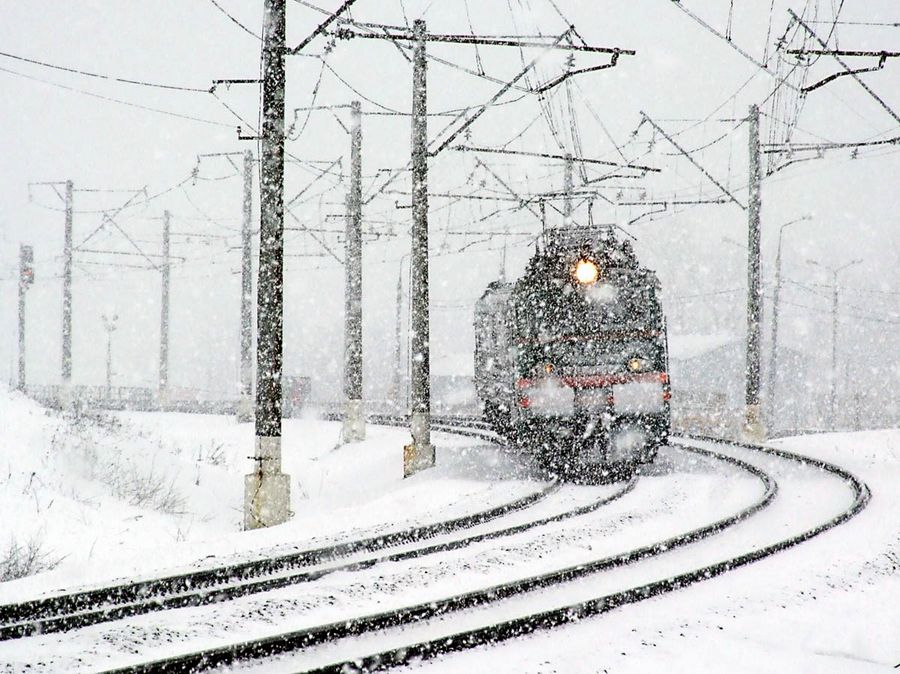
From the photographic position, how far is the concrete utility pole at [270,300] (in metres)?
10.9

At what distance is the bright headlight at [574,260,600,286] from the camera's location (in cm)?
1412

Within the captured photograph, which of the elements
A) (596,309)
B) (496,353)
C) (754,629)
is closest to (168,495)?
(596,309)

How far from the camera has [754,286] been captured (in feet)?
72.8

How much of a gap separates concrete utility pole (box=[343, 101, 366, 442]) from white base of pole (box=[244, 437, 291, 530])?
31.7ft

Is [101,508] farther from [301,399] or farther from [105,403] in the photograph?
[105,403]

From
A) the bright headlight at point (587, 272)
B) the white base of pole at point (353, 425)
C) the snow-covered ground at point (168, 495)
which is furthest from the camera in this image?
the white base of pole at point (353, 425)

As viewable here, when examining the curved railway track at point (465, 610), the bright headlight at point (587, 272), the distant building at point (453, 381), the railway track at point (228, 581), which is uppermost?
the bright headlight at point (587, 272)

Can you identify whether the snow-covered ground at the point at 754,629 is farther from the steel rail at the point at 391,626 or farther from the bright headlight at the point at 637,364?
the bright headlight at the point at 637,364

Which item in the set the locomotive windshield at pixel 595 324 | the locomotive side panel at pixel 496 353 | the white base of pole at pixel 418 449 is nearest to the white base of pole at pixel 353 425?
the locomotive side panel at pixel 496 353

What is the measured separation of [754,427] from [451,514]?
14421 mm

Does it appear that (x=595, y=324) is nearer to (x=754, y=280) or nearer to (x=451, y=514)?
(x=451, y=514)

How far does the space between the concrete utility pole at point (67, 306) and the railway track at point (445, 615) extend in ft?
85.6

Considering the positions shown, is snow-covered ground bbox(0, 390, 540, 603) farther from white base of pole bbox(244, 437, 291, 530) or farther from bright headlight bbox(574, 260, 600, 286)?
bright headlight bbox(574, 260, 600, 286)

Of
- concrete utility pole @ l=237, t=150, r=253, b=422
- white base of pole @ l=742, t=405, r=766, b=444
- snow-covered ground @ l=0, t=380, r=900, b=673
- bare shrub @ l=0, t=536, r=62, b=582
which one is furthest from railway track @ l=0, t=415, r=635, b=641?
concrete utility pole @ l=237, t=150, r=253, b=422
